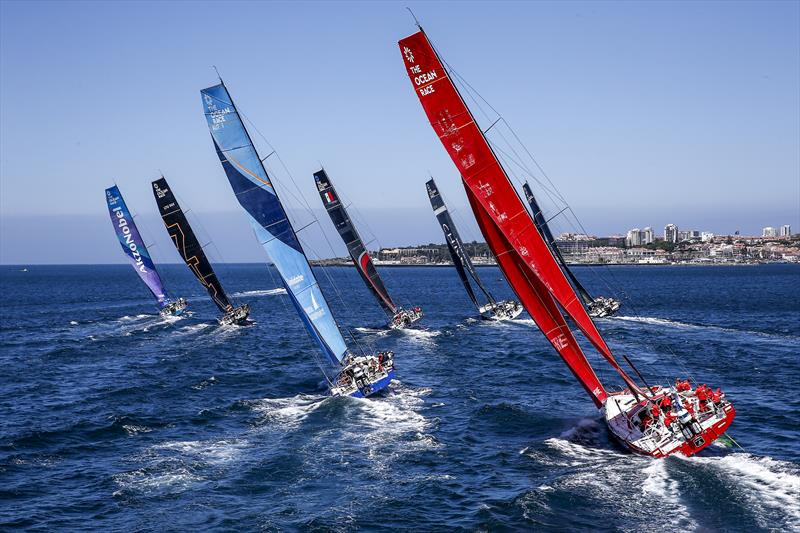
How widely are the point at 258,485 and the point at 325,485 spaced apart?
2.23m

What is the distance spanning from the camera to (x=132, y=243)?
80438mm

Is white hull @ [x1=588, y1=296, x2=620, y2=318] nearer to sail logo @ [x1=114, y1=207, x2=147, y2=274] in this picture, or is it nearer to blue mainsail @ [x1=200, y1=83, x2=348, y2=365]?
blue mainsail @ [x1=200, y1=83, x2=348, y2=365]

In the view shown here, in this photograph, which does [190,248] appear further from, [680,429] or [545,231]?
[680,429]

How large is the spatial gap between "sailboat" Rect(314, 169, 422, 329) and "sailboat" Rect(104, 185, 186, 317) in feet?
76.4

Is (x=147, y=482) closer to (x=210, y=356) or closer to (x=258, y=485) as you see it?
(x=258, y=485)

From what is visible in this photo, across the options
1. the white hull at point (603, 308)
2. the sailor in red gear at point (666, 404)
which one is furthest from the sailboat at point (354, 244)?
the sailor in red gear at point (666, 404)

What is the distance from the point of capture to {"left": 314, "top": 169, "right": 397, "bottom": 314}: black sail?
6412 centimetres

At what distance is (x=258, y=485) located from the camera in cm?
2392

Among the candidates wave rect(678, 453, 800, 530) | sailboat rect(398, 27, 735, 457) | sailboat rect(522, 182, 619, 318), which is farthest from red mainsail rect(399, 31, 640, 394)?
Answer: sailboat rect(522, 182, 619, 318)

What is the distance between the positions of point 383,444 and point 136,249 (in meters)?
60.2

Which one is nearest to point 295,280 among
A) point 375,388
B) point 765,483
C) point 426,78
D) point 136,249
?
point 375,388

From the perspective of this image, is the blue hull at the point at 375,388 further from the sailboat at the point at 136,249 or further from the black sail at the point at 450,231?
the sailboat at the point at 136,249

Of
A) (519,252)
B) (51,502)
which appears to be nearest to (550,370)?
(519,252)

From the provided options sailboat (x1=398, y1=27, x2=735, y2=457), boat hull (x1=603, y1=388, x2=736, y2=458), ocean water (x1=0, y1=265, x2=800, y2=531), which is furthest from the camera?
sailboat (x1=398, y1=27, x2=735, y2=457)
